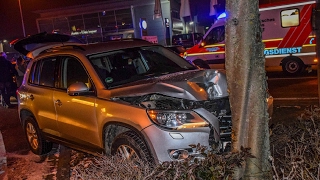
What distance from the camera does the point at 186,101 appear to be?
445cm

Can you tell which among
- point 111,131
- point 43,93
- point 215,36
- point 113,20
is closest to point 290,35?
point 215,36

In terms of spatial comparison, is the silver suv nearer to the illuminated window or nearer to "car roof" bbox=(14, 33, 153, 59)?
"car roof" bbox=(14, 33, 153, 59)

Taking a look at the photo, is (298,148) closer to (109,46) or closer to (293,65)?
(109,46)

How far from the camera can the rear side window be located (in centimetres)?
585

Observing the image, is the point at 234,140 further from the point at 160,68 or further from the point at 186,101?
the point at 160,68

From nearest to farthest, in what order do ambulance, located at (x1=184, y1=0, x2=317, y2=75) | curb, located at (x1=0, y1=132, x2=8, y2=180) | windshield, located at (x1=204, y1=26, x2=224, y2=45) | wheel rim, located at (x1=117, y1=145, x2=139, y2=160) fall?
wheel rim, located at (x1=117, y1=145, x2=139, y2=160) < curb, located at (x1=0, y1=132, x2=8, y2=180) < ambulance, located at (x1=184, y1=0, x2=317, y2=75) < windshield, located at (x1=204, y1=26, x2=224, y2=45)

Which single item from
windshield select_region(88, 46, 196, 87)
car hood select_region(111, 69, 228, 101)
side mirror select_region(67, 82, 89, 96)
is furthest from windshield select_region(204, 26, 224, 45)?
side mirror select_region(67, 82, 89, 96)

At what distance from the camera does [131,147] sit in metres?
4.24

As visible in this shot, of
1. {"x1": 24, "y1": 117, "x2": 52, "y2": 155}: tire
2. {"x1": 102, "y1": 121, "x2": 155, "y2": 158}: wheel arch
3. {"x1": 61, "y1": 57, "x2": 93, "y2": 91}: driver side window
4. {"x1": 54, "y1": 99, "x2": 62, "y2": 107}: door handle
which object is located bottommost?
{"x1": 24, "y1": 117, "x2": 52, "y2": 155}: tire

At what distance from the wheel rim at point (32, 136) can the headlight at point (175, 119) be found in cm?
309

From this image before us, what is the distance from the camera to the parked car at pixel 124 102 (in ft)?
13.4

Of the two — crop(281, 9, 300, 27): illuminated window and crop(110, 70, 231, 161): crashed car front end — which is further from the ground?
crop(281, 9, 300, 27): illuminated window

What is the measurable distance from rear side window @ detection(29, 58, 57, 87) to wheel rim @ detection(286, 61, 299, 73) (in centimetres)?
965

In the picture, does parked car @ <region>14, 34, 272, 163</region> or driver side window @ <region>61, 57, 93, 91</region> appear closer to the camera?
parked car @ <region>14, 34, 272, 163</region>
